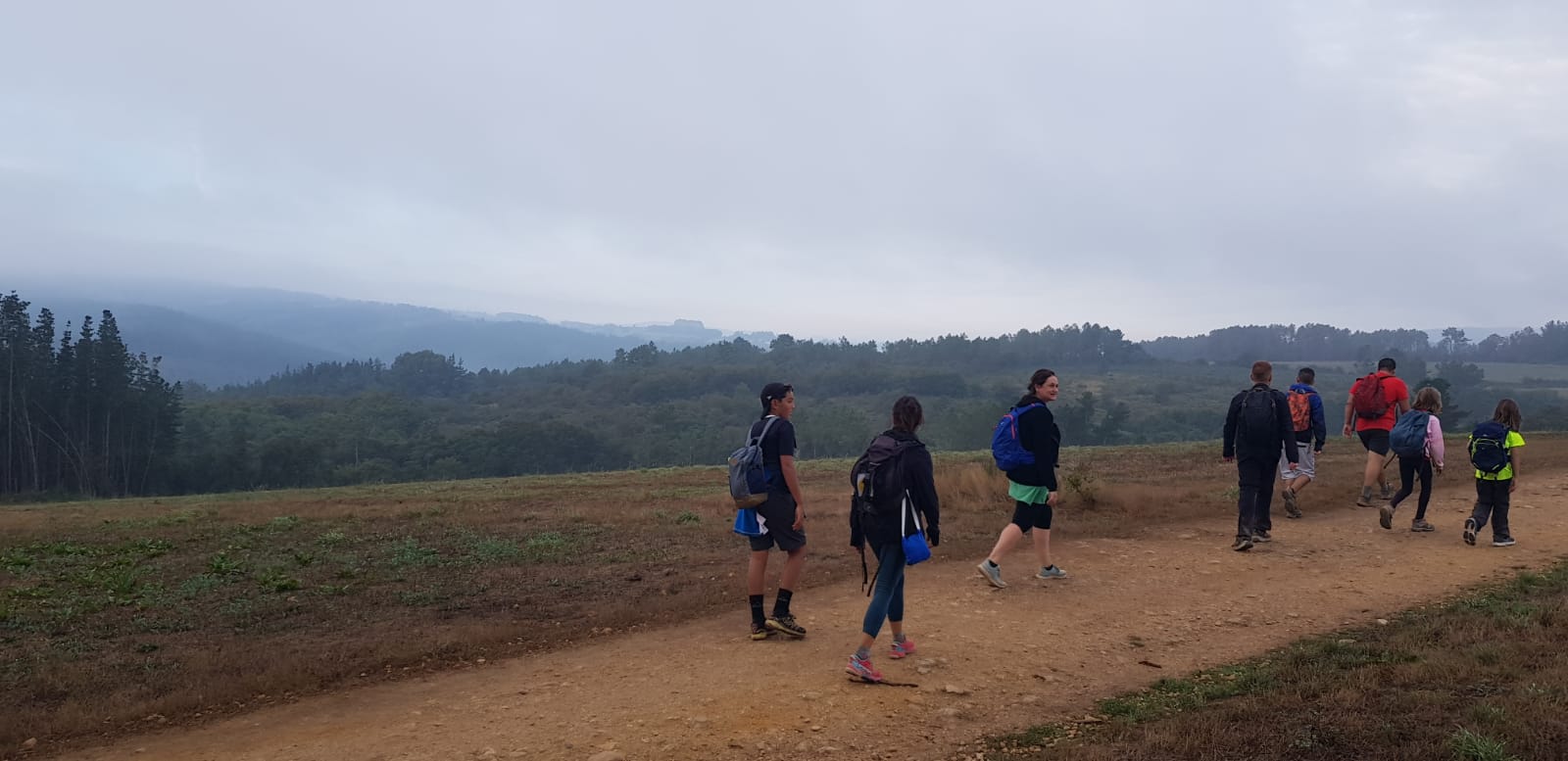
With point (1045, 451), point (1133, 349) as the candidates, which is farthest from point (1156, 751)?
point (1133, 349)

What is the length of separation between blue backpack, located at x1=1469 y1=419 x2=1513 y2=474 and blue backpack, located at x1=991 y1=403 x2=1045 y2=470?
16.6 feet

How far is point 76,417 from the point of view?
6372cm

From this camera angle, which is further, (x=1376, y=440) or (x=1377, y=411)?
(x=1376, y=440)

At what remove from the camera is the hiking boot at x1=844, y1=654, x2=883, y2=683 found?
545 cm

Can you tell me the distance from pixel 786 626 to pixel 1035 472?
261 centimetres

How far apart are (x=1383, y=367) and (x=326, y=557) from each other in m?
13.8

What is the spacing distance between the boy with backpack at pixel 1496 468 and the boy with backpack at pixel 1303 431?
61.7 inches

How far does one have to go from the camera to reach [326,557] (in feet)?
37.1

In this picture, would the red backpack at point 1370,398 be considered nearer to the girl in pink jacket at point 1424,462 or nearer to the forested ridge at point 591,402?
the girl in pink jacket at point 1424,462

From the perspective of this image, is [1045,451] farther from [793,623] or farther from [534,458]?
[534,458]

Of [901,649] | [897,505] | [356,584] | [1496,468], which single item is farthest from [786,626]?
[1496,468]

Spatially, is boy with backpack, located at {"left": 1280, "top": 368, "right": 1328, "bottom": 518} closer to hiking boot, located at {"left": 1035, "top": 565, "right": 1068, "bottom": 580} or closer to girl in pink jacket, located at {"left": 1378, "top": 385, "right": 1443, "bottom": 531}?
girl in pink jacket, located at {"left": 1378, "top": 385, "right": 1443, "bottom": 531}

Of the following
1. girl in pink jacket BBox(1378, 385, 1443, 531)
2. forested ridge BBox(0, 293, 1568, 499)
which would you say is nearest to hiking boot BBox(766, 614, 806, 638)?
girl in pink jacket BBox(1378, 385, 1443, 531)

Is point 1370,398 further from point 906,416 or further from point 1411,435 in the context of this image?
point 906,416
